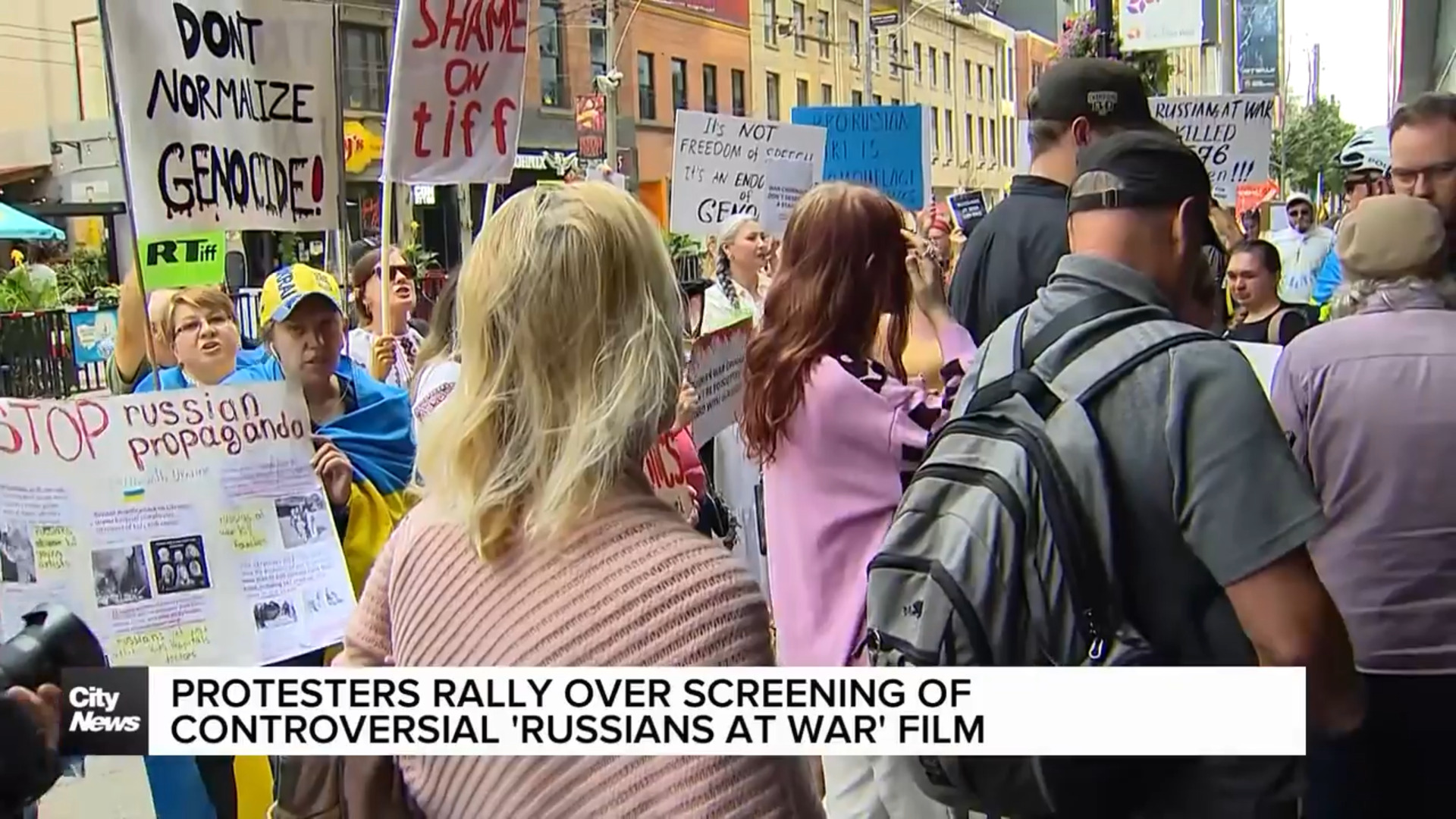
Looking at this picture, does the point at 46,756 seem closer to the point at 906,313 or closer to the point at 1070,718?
the point at 1070,718

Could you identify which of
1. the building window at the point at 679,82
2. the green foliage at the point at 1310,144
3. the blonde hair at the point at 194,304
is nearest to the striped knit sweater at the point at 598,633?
the blonde hair at the point at 194,304

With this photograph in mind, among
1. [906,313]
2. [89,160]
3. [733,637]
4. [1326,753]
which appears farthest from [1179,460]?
[89,160]

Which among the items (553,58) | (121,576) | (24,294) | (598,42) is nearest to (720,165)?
(121,576)

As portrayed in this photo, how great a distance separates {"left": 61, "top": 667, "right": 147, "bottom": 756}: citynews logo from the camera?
220 centimetres

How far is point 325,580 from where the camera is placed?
12.4 ft

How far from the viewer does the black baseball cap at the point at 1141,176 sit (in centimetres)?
209

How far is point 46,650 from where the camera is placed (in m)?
2.21

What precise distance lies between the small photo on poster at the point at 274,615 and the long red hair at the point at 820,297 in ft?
4.47

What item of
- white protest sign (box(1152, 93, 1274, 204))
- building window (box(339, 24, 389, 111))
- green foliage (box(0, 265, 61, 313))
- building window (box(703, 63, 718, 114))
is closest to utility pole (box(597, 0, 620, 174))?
building window (box(339, 24, 389, 111))

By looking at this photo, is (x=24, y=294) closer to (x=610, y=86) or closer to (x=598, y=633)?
(x=598, y=633)

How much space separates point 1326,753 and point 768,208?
216 inches

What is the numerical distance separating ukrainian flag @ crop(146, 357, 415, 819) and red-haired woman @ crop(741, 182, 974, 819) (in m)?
1.29

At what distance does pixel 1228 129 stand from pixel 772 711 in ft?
25.6

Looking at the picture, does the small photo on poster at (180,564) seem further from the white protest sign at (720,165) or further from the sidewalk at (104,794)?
the white protest sign at (720,165)
